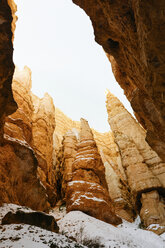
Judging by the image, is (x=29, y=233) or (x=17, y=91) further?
(x=17, y=91)

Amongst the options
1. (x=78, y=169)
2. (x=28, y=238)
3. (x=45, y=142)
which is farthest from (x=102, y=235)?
(x=45, y=142)

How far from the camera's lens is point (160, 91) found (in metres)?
6.77

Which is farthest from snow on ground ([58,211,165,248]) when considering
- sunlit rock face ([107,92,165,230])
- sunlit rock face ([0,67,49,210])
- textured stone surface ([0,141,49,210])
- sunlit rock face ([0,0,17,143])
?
sunlit rock face ([0,0,17,143])

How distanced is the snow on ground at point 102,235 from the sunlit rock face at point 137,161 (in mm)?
8732

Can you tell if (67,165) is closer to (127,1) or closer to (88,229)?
(88,229)

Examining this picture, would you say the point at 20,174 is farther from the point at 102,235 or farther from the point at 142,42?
the point at 142,42

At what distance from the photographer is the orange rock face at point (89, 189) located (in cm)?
1945

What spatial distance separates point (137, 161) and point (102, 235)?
18.8 meters

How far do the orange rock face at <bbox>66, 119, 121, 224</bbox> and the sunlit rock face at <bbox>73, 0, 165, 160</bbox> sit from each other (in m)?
11.5

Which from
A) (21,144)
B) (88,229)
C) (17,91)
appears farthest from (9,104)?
(17,91)

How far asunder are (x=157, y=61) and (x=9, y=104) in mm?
8058

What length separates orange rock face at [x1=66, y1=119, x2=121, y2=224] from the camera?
19.5m

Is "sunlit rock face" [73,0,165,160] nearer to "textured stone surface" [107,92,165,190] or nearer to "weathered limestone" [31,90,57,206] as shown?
"weathered limestone" [31,90,57,206]

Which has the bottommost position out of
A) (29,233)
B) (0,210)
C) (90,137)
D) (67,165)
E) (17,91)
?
(29,233)
